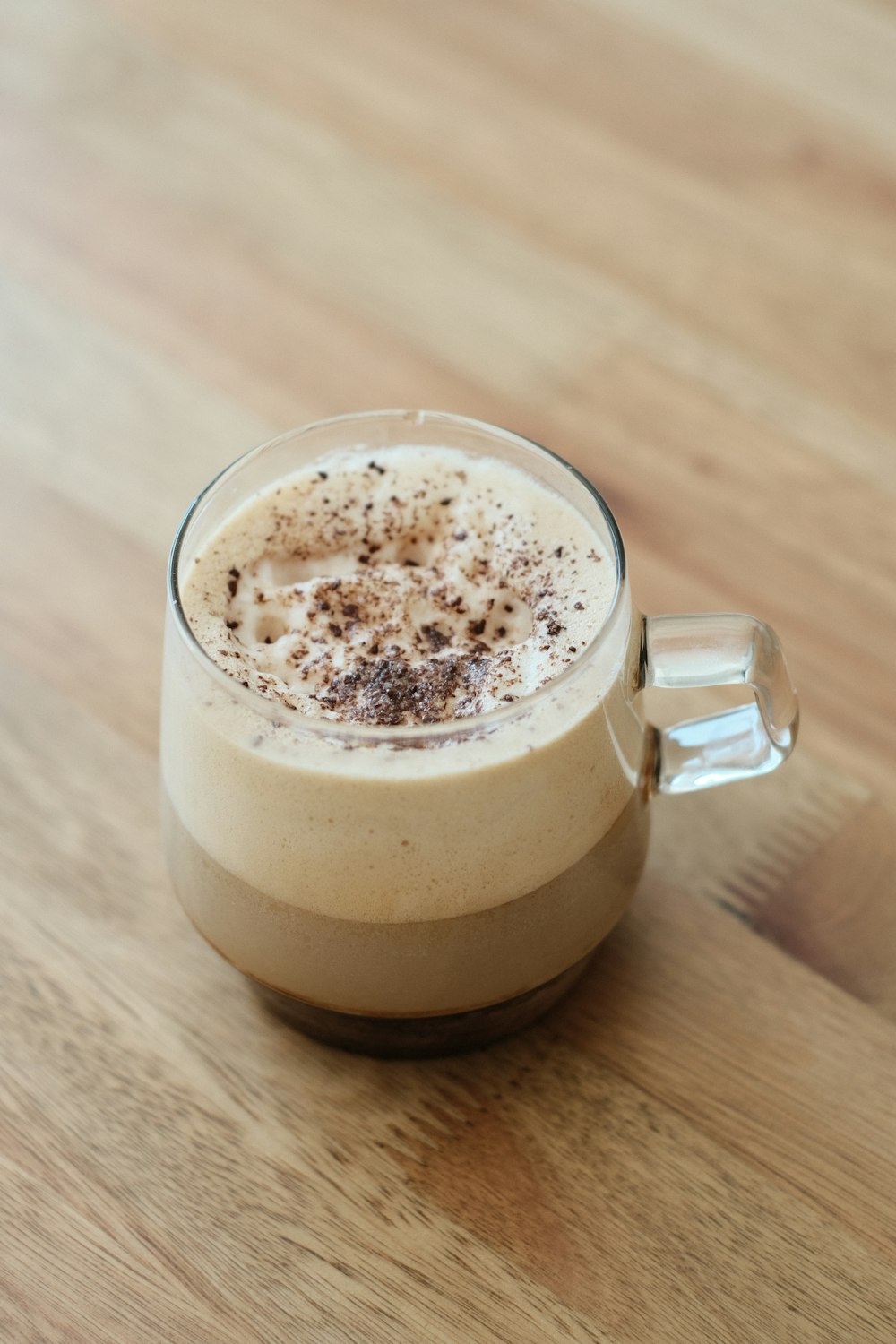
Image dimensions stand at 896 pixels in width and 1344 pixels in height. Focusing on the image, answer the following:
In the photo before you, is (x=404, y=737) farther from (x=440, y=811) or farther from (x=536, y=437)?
(x=536, y=437)

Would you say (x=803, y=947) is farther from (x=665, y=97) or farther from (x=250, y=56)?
(x=250, y=56)

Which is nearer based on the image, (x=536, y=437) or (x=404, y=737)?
(x=404, y=737)

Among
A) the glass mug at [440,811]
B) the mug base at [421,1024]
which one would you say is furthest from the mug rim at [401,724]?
the mug base at [421,1024]

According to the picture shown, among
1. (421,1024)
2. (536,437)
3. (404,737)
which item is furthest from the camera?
(536,437)

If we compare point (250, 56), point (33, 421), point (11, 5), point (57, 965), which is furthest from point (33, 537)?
point (11, 5)

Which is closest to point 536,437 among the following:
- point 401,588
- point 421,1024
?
point 401,588

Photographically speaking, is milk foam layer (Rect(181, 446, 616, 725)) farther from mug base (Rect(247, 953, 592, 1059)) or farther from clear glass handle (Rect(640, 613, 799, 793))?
mug base (Rect(247, 953, 592, 1059))
